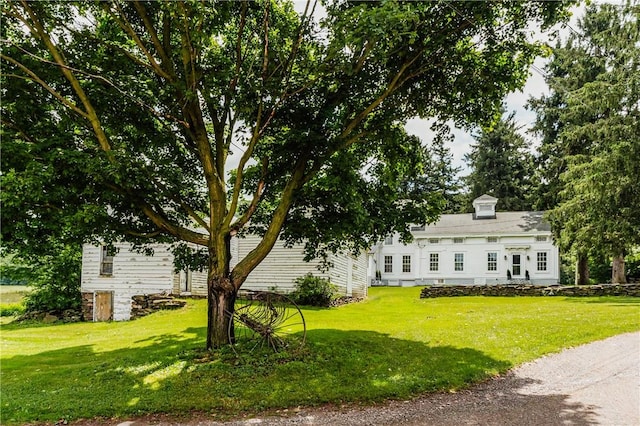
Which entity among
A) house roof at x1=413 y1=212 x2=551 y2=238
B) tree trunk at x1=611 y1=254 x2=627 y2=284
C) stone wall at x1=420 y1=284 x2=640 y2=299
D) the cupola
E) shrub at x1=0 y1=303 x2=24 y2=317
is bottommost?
shrub at x1=0 y1=303 x2=24 y2=317

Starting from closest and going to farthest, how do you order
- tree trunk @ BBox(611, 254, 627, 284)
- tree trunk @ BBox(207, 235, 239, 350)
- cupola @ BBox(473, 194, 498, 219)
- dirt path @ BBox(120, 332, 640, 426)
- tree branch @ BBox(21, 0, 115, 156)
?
dirt path @ BBox(120, 332, 640, 426)
tree branch @ BBox(21, 0, 115, 156)
tree trunk @ BBox(207, 235, 239, 350)
tree trunk @ BBox(611, 254, 627, 284)
cupola @ BBox(473, 194, 498, 219)

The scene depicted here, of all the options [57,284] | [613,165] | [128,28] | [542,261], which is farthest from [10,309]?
[542,261]

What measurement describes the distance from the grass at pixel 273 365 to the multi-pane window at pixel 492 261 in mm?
18959

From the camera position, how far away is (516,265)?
33250 millimetres

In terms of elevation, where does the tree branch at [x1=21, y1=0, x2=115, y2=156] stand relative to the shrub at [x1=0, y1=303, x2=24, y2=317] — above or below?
above

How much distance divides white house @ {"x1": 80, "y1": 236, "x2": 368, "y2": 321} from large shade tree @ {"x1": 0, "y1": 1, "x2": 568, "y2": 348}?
9.68m

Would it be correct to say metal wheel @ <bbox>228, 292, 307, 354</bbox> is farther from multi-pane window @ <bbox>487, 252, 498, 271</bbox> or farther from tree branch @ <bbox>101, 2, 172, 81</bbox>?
multi-pane window @ <bbox>487, 252, 498, 271</bbox>

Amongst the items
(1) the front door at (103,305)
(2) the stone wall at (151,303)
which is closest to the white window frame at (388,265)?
(2) the stone wall at (151,303)

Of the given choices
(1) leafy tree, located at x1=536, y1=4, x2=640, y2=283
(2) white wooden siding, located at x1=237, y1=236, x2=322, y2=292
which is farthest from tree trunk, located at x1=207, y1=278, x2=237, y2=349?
(1) leafy tree, located at x1=536, y1=4, x2=640, y2=283

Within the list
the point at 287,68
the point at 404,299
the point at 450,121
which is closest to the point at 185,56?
the point at 287,68

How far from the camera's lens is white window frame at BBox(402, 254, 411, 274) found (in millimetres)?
36531

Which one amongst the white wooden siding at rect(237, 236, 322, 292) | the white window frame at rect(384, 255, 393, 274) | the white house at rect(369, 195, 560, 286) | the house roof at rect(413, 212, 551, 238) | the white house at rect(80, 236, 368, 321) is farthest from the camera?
the white window frame at rect(384, 255, 393, 274)

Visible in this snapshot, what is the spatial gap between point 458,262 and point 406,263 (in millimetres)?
4031

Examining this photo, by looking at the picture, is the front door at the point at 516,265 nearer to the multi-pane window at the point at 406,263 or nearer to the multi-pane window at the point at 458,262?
the multi-pane window at the point at 458,262
